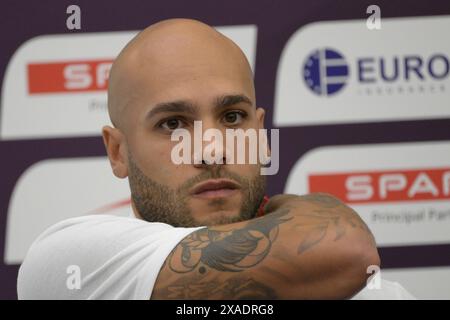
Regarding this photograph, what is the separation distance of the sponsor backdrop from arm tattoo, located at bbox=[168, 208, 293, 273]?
133cm

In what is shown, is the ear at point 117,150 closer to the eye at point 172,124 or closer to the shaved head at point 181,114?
the shaved head at point 181,114

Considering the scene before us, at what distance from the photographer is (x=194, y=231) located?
1254mm

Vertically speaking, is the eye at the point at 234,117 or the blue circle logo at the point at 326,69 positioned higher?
the blue circle logo at the point at 326,69

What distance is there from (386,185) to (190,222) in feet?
4.49

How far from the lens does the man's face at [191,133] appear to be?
142cm

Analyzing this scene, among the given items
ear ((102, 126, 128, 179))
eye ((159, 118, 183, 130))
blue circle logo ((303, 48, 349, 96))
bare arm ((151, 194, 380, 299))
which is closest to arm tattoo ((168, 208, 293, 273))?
bare arm ((151, 194, 380, 299))

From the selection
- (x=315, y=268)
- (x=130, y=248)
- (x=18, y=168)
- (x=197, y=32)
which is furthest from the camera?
(x=18, y=168)

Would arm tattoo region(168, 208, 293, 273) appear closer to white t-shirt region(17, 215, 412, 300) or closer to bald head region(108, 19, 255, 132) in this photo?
white t-shirt region(17, 215, 412, 300)

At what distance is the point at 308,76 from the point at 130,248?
154 cm

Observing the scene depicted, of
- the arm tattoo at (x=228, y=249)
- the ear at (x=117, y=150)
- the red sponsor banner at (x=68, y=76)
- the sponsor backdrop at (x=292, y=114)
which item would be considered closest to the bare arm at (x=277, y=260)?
the arm tattoo at (x=228, y=249)

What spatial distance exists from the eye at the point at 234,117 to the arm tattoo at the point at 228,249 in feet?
1.15
